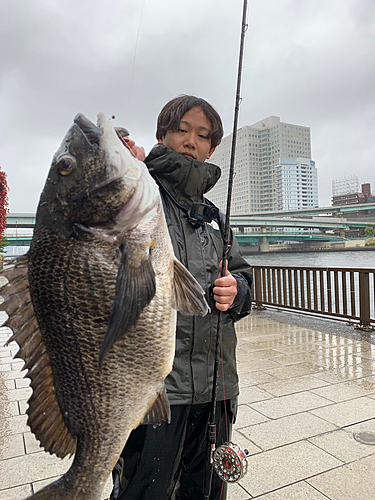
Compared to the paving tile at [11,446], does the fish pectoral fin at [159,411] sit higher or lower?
higher

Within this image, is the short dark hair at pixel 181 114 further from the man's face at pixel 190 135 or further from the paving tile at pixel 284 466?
the paving tile at pixel 284 466

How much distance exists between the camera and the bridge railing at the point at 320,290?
7.01m

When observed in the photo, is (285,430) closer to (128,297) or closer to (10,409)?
(128,297)

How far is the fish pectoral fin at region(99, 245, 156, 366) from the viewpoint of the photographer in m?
1.24

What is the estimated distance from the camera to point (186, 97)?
2.03 metres

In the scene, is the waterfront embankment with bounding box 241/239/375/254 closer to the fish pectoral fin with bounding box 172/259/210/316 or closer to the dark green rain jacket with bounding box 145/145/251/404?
the dark green rain jacket with bounding box 145/145/251/404

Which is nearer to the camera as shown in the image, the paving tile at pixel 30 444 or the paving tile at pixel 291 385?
the paving tile at pixel 30 444

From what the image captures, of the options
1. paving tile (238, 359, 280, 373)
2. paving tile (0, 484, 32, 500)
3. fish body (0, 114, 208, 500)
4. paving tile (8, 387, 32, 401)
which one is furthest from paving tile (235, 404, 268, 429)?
paving tile (8, 387, 32, 401)

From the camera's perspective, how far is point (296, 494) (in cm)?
245

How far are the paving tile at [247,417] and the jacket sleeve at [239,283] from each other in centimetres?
206

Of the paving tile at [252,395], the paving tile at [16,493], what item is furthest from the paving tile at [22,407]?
the paving tile at [252,395]

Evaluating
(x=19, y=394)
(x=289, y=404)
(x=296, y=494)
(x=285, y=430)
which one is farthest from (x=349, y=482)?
(x=19, y=394)

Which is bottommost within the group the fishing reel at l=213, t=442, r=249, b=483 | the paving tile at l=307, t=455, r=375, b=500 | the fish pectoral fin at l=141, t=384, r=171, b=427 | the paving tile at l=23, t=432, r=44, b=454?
the paving tile at l=23, t=432, r=44, b=454

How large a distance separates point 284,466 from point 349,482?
0.47 m
